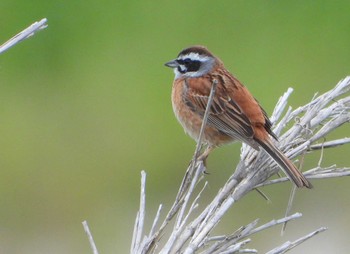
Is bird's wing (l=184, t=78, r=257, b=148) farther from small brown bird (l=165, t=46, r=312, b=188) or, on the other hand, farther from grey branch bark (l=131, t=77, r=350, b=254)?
grey branch bark (l=131, t=77, r=350, b=254)

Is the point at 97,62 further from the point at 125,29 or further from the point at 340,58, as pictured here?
the point at 340,58

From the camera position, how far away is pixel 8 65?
11180 mm

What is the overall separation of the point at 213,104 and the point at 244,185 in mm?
2306

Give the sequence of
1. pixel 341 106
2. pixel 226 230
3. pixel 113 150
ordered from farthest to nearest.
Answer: pixel 113 150 → pixel 226 230 → pixel 341 106

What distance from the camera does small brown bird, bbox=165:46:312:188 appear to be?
6570mm

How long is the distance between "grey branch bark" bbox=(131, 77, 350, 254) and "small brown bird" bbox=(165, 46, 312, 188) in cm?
86

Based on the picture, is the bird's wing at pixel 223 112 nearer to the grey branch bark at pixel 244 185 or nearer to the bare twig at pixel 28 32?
the grey branch bark at pixel 244 185

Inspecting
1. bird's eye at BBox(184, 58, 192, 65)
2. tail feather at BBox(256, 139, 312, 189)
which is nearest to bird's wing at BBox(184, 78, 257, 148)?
bird's eye at BBox(184, 58, 192, 65)

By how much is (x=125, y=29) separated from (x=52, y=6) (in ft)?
2.53

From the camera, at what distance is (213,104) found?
690 cm

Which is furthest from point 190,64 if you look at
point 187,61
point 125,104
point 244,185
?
point 125,104

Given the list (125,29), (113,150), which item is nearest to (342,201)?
(113,150)

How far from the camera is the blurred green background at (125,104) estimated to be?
10.1m

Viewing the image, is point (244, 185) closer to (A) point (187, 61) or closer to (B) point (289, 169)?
(B) point (289, 169)
